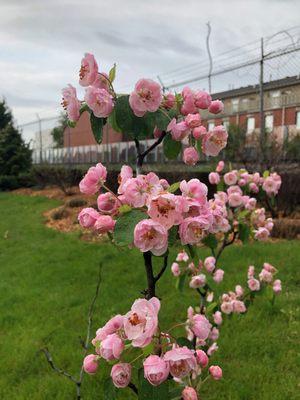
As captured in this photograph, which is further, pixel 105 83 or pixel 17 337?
pixel 17 337

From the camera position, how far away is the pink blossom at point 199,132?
134 centimetres

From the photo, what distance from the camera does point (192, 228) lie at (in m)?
1.11

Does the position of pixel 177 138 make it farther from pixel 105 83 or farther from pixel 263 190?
pixel 263 190

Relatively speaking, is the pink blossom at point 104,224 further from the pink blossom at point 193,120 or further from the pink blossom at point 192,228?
the pink blossom at point 193,120

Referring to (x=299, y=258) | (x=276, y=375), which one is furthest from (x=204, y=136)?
(x=299, y=258)

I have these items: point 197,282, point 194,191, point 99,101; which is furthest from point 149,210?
point 197,282

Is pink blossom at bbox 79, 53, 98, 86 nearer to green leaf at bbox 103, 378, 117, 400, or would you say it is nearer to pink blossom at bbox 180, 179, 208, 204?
pink blossom at bbox 180, 179, 208, 204

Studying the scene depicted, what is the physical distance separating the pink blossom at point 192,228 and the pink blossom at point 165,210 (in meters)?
0.05

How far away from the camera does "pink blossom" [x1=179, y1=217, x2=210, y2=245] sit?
1.10 m

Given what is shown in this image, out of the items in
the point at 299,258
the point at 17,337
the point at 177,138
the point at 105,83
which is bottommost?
the point at 17,337

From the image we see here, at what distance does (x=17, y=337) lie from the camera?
4.63 metres

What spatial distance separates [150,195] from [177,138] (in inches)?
12.1

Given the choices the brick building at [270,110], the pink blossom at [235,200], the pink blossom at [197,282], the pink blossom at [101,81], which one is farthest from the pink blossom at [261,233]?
the brick building at [270,110]

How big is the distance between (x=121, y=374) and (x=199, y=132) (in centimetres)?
68
